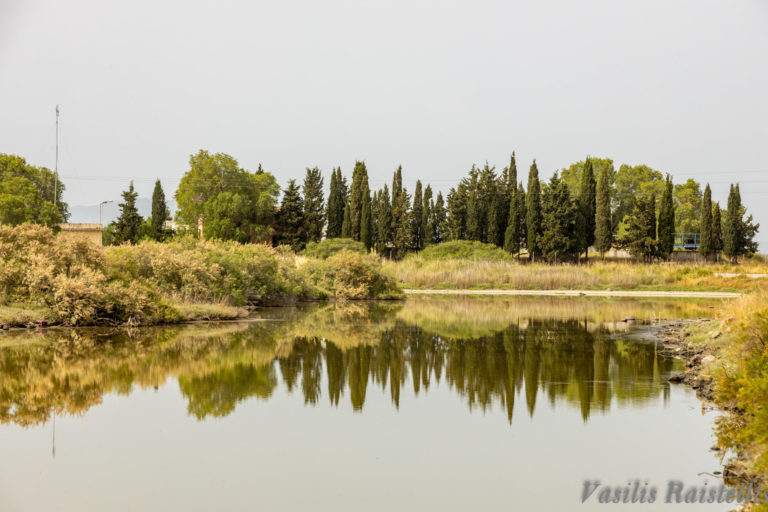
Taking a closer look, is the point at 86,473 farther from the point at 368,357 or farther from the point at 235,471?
the point at 368,357

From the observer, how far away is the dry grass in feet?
138

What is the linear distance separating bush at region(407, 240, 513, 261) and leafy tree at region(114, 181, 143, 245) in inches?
870

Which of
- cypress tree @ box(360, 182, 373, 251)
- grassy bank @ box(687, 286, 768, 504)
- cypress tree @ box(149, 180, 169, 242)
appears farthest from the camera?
cypress tree @ box(149, 180, 169, 242)

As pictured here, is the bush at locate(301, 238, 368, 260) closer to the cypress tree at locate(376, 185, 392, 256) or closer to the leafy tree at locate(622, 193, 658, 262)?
the cypress tree at locate(376, 185, 392, 256)

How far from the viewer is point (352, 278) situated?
3444 centimetres

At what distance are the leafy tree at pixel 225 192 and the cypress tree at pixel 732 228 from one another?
37456mm

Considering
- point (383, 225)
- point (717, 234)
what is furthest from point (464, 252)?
point (717, 234)

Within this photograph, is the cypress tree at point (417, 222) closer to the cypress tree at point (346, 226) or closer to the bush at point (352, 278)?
the cypress tree at point (346, 226)

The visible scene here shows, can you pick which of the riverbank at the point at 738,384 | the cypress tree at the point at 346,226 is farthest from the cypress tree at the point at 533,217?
the riverbank at the point at 738,384

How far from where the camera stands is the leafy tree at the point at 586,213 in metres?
58.5

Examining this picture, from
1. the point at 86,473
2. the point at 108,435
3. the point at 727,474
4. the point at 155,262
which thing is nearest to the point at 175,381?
the point at 108,435

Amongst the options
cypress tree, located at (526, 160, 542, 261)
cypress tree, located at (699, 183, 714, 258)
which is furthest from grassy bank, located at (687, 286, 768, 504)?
cypress tree, located at (699, 183, 714, 258)

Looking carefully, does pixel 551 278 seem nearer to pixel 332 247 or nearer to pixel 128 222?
pixel 332 247

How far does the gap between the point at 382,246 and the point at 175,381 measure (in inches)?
1938
